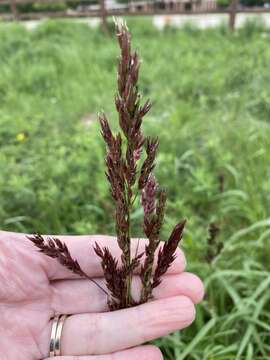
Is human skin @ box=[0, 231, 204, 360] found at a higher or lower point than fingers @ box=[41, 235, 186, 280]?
lower

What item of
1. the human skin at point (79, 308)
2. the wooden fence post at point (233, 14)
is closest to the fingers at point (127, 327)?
the human skin at point (79, 308)

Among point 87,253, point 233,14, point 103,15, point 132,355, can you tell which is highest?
point 103,15

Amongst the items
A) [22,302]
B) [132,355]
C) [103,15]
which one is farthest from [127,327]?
[103,15]

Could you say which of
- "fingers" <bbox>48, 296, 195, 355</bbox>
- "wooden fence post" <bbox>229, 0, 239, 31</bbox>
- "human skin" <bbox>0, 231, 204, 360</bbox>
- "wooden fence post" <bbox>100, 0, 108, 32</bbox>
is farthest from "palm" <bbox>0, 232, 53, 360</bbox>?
"wooden fence post" <bbox>100, 0, 108, 32</bbox>

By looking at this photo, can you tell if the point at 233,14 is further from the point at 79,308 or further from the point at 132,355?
the point at 132,355

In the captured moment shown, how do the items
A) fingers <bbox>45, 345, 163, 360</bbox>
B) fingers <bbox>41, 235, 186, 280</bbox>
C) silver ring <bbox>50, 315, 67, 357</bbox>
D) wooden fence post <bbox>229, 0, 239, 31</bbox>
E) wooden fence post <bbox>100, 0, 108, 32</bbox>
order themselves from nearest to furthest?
fingers <bbox>45, 345, 163, 360</bbox> → silver ring <bbox>50, 315, 67, 357</bbox> → fingers <bbox>41, 235, 186, 280</bbox> → wooden fence post <bbox>229, 0, 239, 31</bbox> → wooden fence post <bbox>100, 0, 108, 32</bbox>

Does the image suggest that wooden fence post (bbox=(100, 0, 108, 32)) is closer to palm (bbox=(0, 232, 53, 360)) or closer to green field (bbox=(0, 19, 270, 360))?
green field (bbox=(0, 19, 270, 360))

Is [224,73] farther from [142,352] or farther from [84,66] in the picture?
[142,352]
